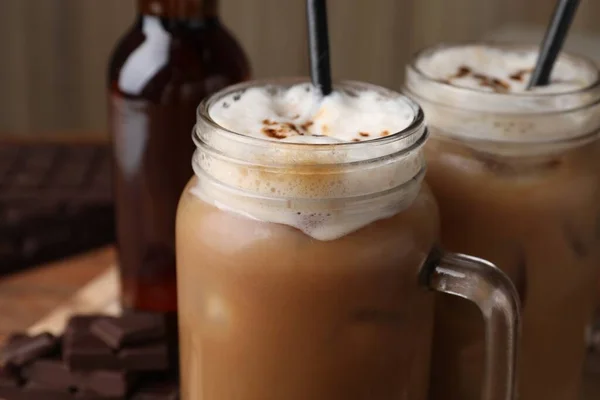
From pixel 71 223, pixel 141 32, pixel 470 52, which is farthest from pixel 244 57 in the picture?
pixel 71 223

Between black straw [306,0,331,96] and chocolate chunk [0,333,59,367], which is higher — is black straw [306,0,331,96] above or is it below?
above

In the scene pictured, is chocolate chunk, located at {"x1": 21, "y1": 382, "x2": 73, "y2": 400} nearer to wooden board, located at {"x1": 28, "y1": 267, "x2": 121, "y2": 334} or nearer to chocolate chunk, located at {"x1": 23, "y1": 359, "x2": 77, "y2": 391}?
chocolate chunk, located at {"x1": 23, "y1": 359, "x2": 77, "y2": 391}

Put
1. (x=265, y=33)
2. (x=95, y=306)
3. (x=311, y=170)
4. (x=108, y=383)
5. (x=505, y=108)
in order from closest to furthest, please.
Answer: (x=311, y=170) < (x=505, y=108) < (x=108, y=383) < (x=95, y=306) < (x=265, y=33)

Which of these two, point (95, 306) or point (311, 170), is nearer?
point (311, 170)

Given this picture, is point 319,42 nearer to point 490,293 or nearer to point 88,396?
point 490,293

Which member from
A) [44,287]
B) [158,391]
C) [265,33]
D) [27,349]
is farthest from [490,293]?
[265,33]

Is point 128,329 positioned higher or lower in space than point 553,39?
lower

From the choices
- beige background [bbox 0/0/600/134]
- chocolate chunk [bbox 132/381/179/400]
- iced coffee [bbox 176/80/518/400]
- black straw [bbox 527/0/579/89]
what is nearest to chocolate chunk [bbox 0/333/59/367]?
chocolate chunk [bbox 132/381/179/400]

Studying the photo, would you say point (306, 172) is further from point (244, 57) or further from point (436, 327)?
point (244, 57)
